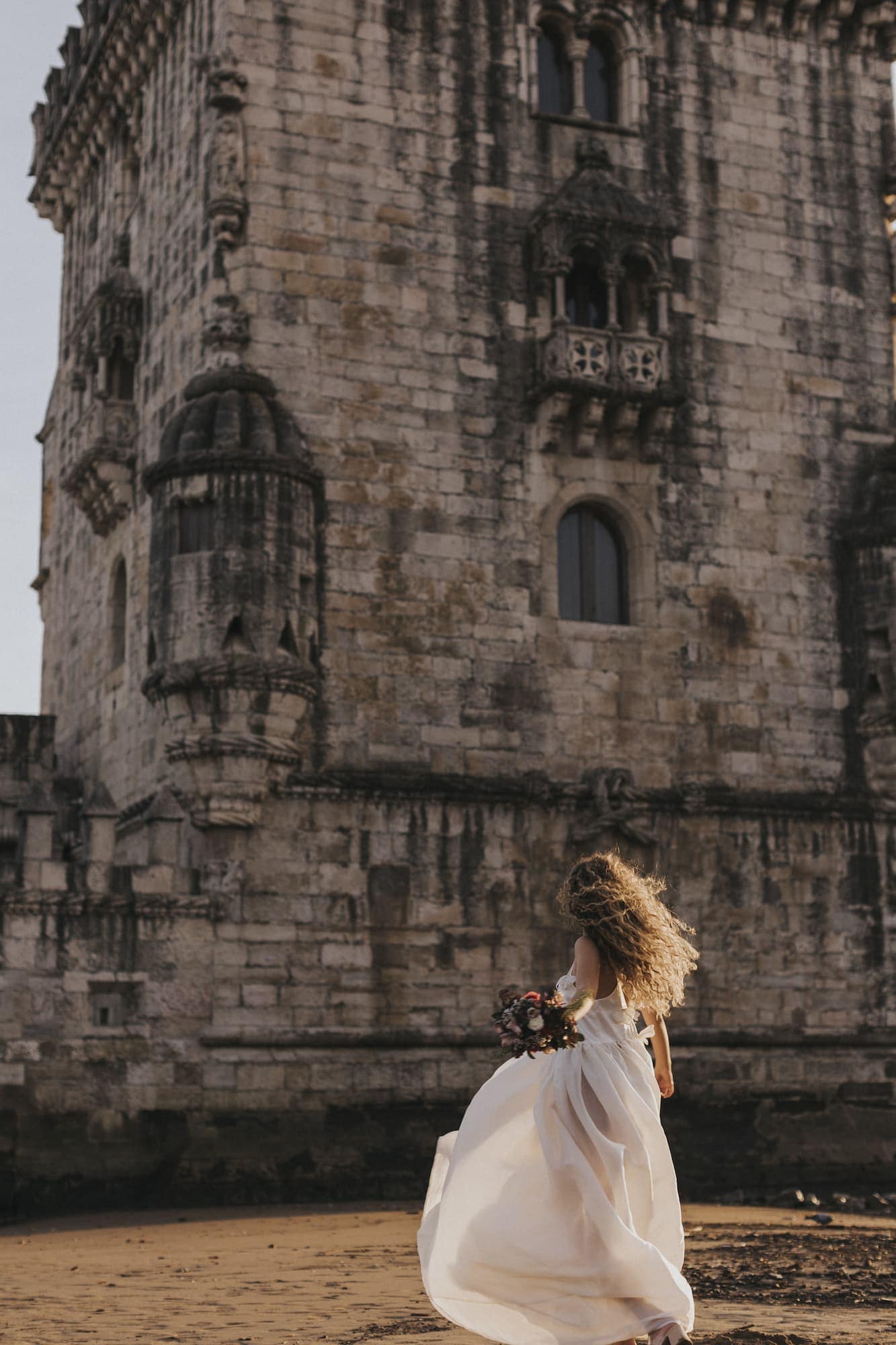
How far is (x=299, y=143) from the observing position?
2136 cm

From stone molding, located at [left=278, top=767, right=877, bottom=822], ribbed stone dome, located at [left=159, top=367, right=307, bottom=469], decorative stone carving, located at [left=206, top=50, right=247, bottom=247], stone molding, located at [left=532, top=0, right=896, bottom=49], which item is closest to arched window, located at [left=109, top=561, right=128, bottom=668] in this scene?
ribbed stone dome, located at [left=159, top=367, right=307, bottom=469]

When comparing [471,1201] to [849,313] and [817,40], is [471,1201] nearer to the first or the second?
[849,313]

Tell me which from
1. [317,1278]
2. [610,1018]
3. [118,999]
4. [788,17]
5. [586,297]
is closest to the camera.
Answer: [610,1018]

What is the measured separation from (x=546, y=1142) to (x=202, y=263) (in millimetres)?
14663

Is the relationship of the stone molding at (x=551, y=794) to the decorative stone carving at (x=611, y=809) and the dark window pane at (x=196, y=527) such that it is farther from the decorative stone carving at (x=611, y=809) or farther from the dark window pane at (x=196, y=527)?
the dark window pane at (x=196, y=527)

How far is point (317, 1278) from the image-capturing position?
12508 millimetres

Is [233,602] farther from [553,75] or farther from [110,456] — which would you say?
[553,75]

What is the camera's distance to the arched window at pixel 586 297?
2258cm

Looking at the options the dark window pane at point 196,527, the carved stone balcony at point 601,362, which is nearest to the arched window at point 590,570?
the carved stone balcony at point 601,362

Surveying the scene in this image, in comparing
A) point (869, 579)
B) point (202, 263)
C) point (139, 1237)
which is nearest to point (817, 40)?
point (869, 579)

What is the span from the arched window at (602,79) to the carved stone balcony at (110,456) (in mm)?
7167

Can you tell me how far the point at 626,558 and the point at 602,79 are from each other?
6.50 metres

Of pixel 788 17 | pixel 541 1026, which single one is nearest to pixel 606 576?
pixel 788 17

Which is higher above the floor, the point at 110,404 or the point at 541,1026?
the point at 110,404
